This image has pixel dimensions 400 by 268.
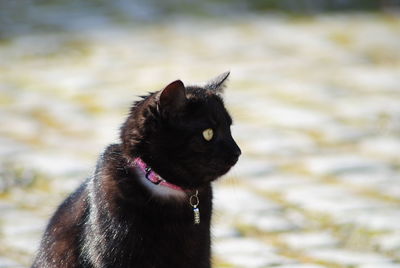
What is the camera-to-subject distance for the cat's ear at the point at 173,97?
3.54 metres

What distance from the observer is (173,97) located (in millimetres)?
3562

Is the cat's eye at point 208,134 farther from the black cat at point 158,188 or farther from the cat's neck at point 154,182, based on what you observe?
the cat's neck at point 154,182

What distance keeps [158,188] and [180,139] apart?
218mm

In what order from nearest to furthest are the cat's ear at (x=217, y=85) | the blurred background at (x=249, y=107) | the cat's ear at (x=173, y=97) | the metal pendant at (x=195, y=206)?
the cat's ear at (x=173, y=97) → the metal pendant at (x=195, y=206) → the cat's ear at (x=217, y=85) → the blurred background at (x=249, y=107)

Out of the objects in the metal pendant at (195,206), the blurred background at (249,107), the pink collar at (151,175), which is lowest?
the metal pendant at (195,206)

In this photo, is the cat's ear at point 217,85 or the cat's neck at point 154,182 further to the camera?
the cat's ear at point 217,85

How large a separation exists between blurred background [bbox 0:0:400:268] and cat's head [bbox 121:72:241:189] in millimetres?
672

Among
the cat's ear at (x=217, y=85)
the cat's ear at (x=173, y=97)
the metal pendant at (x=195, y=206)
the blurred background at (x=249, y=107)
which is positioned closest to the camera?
the cat's ear at (x=173, y=97)

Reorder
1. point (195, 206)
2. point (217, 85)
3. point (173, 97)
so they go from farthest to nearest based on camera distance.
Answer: point (217, 85)
point (195, 206)
point (173, 97)

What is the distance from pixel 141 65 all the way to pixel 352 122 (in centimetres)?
250

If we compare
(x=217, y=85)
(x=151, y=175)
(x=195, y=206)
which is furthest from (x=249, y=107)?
(x=151, y=175)

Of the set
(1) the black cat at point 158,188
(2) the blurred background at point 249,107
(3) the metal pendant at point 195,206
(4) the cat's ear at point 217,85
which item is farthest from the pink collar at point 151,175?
(2) the blurred background at point 249,107

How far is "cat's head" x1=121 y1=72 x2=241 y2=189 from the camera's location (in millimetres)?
3582

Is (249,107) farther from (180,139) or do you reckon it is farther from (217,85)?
(180,139)
